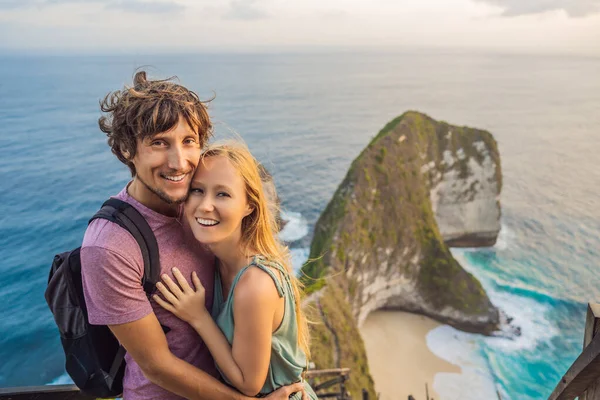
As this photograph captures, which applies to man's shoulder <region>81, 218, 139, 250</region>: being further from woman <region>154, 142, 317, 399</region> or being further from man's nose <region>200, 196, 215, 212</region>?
man's nose <region>200, 196, 215, 212</region>

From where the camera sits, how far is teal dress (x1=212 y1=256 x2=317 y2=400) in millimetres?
3545

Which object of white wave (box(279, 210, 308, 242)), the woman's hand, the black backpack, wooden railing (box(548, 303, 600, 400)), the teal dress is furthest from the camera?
white wave (box(279, 210, 308, 242))

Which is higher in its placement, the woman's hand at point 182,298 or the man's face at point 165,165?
the man's face at point 165,165

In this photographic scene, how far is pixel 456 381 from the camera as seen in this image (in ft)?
97.1

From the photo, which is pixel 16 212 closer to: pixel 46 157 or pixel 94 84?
pixel 46 157

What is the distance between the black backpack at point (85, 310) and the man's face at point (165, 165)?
241 millimetres

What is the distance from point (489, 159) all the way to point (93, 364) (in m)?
46.6

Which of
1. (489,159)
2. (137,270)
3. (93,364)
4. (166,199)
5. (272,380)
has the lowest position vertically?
(489,159)

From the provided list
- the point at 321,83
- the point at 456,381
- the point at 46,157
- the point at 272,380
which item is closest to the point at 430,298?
the point at 456,381

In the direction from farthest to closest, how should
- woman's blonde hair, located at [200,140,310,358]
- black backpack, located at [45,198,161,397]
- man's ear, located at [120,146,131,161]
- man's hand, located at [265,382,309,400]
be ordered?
man's hand, located at [265,382,309,400] → woman's blonde hair, located at [200,140,310,358] → man's ear, located at [120,146,131,161] → black backpack, located at [45,198,161,397]

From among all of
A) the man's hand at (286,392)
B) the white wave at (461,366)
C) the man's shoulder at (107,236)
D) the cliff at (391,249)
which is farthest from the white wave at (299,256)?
the man's shoulder at (107,236)

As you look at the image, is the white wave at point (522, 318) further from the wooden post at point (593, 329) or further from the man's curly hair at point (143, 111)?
the man's curly hair at point (143, 111)

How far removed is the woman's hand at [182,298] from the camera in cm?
332

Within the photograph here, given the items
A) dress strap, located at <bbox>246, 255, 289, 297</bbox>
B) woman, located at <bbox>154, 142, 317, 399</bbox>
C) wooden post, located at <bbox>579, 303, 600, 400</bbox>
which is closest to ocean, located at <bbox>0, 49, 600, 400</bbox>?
woman, located at <bbox>154, 142, 317, 399</bbox>
